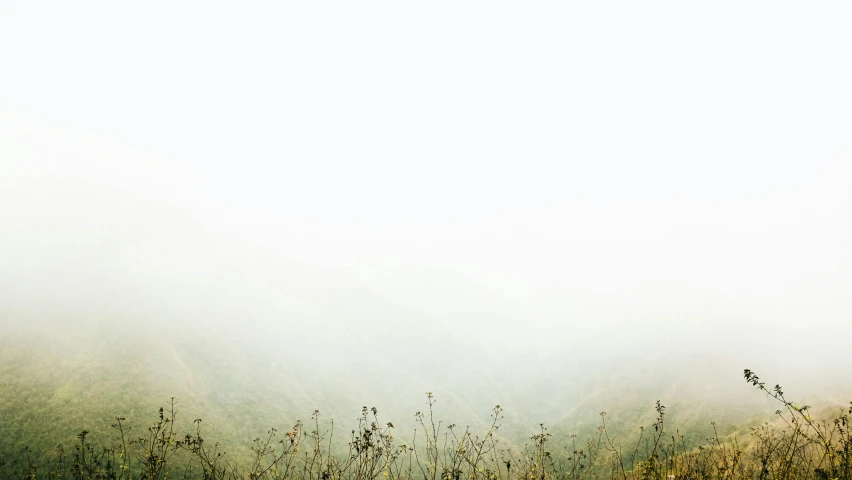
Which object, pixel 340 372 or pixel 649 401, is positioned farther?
pixel 340 372

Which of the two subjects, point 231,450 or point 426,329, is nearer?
point 231,450

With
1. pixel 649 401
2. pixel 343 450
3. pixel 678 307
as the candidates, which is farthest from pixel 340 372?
pixel 678 307

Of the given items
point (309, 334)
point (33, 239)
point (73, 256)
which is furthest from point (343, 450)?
point (33, 239)

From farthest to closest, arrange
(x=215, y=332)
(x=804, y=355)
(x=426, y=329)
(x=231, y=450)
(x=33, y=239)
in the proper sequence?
(x=426, y=329), (x=33, y=239), (x=804, y=355), (x=215, y=332), (x=231, y=450)

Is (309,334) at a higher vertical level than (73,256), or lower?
lower

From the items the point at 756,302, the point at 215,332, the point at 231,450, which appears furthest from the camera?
the point at 756,302

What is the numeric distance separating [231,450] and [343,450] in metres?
18.5

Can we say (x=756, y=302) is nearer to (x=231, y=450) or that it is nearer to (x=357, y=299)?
(x=357, y=299)

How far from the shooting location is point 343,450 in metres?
64.6

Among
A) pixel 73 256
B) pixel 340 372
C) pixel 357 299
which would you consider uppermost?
pixel 73 256

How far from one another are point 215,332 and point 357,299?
2871 inches

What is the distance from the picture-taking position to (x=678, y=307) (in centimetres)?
19138

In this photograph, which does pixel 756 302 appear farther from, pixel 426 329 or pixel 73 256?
pixel 73 256

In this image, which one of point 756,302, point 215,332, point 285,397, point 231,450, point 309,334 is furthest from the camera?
point 756,302
